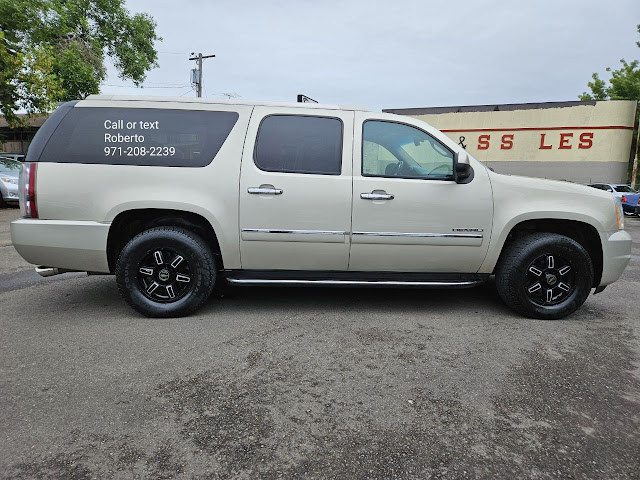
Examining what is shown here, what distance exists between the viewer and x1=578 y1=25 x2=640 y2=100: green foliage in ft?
85.7

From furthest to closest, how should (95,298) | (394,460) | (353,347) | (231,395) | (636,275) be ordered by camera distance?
(636,275) → (95,298) → (353,347) → (231,395) → (394,460)

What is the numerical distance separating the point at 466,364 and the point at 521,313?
4.46 ft

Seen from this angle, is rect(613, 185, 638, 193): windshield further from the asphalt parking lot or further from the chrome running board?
the chrome running board

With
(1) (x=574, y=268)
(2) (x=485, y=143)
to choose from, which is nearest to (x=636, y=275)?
(1) (x=574, y=268)

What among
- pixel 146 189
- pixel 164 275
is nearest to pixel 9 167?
pixel 146 189

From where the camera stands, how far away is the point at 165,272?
3.78 m

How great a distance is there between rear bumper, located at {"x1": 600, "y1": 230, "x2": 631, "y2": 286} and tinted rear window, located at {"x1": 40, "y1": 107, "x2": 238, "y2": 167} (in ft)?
11.4

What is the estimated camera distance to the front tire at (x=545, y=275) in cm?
389

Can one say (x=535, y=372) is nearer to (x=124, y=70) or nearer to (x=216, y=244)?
(x=216, y=244)

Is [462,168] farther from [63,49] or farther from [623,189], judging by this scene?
[63,49]

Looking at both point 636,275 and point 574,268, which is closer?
point 574,268

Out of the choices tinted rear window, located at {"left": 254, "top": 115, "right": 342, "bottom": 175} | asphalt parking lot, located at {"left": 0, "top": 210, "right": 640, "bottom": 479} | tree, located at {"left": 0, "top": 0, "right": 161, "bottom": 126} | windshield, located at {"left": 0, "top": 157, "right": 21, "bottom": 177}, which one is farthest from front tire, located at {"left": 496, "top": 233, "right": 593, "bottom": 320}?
tree, located at {"left": 0, "top": 0, "right": 161, "bottom": 126}

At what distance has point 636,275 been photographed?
602cm

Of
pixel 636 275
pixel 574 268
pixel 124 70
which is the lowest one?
pixel 636 275
